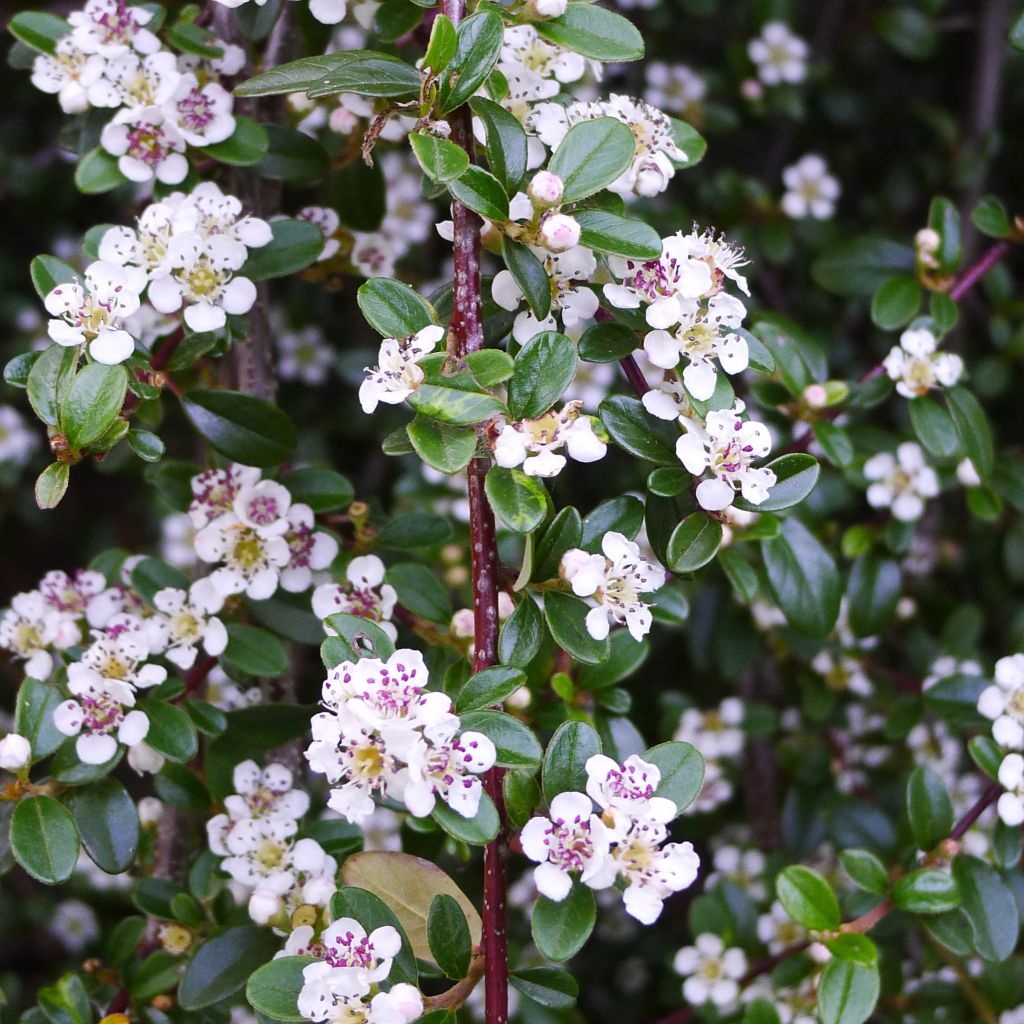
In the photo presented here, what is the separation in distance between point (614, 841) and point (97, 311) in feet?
2.21

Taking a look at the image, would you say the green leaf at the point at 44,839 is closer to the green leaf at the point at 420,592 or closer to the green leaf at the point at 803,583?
the green leaf at the point at 420,592

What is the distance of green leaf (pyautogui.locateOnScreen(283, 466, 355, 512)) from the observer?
1.40m

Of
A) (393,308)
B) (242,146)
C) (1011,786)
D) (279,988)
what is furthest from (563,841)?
(242,146)

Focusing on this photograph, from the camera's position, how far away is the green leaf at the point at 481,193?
1028 millimetres

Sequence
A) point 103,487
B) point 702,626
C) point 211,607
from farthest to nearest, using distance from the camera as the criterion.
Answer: point 103,487 → point 702,626 → point 211,607

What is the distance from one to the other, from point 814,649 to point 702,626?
0.82 feet

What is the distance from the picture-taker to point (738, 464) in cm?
109

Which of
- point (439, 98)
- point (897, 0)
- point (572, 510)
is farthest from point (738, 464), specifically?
point (897, 0)

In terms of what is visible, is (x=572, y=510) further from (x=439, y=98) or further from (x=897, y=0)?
(x=897, y=0)

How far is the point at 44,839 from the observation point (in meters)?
1.16

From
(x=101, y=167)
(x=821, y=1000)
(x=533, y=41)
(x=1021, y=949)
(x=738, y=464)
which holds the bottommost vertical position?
(x=1021, y=949)

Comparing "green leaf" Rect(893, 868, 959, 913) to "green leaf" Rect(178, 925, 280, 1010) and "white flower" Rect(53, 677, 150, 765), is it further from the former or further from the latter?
"white flower" Rect(53, 677, 150, 765)


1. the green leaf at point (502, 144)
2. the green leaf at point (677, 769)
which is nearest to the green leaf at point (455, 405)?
the green leaf at point (502, 144)

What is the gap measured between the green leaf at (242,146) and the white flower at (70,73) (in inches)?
5.5
